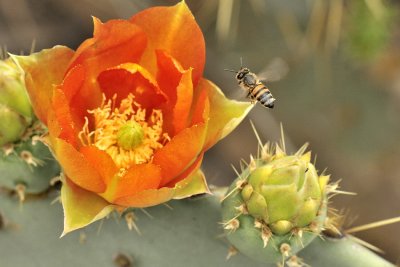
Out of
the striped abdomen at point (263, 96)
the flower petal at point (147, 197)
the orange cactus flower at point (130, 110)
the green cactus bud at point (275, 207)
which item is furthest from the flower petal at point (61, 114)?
the striped abdomen at point (263, 96)

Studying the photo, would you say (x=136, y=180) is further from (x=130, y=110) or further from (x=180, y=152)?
(x=130, y=110)

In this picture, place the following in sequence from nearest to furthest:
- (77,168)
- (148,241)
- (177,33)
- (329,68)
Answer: (77,168) → (177,33) → (148,241) → (329,68)

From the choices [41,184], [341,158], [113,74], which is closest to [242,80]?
[113,74]

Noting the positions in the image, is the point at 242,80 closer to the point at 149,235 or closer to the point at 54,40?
the point at 149,235

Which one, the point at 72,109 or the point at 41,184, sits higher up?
the point at 72,109

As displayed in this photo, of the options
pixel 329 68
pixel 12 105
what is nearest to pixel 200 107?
pixel 12 105

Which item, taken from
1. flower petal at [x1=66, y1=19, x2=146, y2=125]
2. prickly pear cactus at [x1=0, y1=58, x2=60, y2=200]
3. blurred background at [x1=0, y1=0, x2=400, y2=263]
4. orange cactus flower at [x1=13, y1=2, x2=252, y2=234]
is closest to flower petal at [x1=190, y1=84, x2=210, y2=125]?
orange cactus flower at [x1=13, y1=2, x2=252, y2=234]

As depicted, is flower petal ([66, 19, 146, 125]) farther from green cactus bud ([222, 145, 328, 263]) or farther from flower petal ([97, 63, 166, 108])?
green cactus bud ([222, 145, 328, 263])
